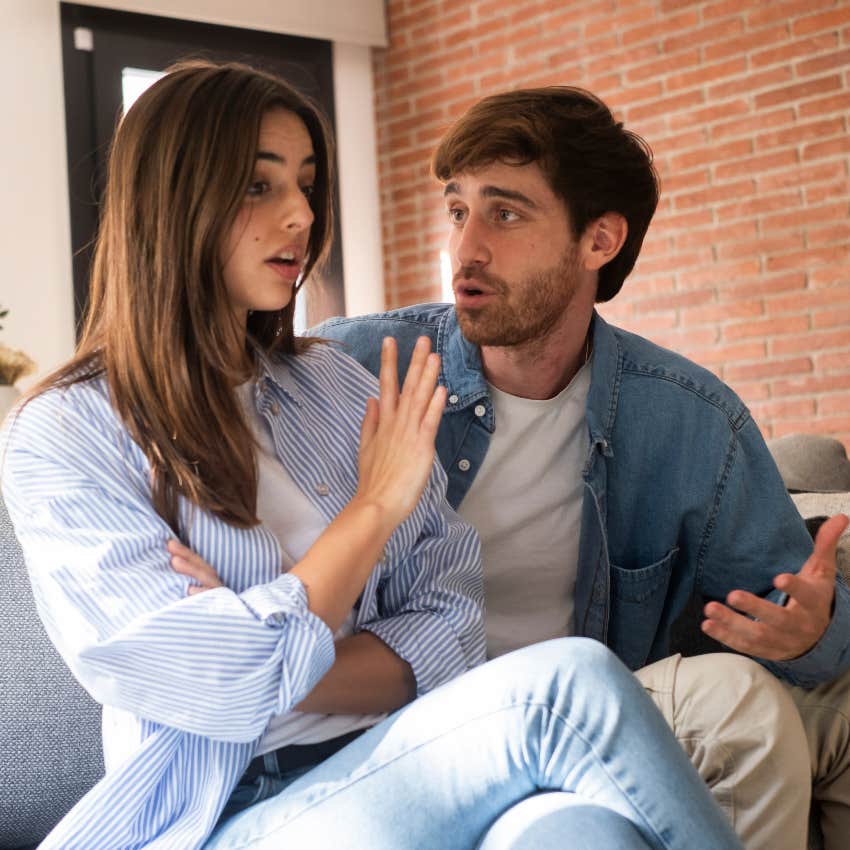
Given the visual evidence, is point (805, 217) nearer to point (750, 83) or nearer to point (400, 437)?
point (750, 83)

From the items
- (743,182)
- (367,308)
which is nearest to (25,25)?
(367,308)

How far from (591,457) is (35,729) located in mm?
839

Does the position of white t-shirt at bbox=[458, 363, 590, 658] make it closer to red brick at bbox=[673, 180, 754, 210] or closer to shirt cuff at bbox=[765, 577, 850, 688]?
shirt cuff at bbox=[765, 577, 850, 688]

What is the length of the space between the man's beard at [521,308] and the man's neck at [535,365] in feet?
0.06

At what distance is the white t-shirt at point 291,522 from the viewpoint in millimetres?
1372

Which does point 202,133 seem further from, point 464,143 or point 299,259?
point 464,143

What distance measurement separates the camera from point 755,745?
4.99ft

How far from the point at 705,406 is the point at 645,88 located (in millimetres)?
3256

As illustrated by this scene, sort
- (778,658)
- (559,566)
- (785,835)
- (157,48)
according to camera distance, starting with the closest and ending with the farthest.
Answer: (785,835), (778,658), (559,566), (157,48)

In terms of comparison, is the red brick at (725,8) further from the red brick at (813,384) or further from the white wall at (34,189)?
the white wall at (34,189)

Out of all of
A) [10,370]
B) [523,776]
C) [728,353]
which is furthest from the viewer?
[728,353]

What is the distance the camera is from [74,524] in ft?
4.15

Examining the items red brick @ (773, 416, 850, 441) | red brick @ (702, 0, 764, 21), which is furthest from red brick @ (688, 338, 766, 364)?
red brick @ (702, 0, 764, 21)

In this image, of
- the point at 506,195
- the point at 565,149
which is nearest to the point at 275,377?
the point at 506,195
